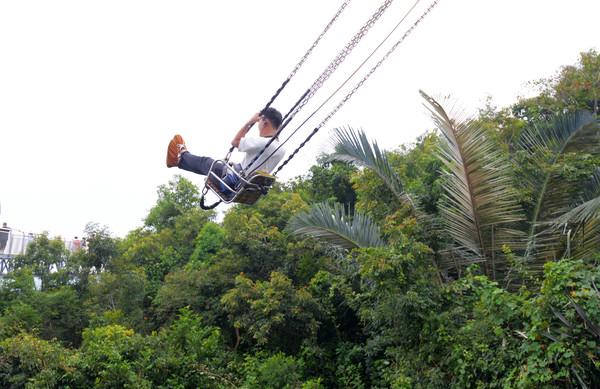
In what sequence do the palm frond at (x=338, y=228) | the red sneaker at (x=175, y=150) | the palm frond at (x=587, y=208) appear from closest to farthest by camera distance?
the red sneaker at (x=175, y=150)
the palm frond at (x=587, y=208)
the palm frond at (x=338, y=228)

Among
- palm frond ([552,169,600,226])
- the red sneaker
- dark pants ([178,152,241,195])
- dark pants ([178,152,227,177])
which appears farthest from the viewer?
palm frond ([552,169,600,226])

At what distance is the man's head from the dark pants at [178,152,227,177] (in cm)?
57

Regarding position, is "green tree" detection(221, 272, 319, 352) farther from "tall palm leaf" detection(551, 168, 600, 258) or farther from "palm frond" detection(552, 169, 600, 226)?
"palm frond" detection(552, 169, 600, 226)

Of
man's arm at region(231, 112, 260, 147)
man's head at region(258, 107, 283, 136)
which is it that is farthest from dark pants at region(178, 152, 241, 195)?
man's head at region(258, 107, 283, 136)

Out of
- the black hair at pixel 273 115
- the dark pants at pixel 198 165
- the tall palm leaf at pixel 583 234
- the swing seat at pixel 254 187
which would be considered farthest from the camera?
the tall palm leaf at pixel 583 234

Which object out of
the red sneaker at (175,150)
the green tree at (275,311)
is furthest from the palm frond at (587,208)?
the green tree at (275,311)

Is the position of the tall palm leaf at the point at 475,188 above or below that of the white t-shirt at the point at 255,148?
below

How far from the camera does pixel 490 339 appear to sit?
6734 mm

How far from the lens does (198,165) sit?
620cm

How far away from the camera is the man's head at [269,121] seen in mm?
Answer: 5566

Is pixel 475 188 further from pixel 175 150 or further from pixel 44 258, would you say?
pixel 44 258

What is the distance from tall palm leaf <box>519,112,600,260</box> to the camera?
8.14 meters

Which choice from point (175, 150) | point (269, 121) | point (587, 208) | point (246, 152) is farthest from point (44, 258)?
point (587, 208)

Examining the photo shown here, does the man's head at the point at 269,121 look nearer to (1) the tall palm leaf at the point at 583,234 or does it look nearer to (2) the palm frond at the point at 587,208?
(2) the palm frond at the point at 587,208
